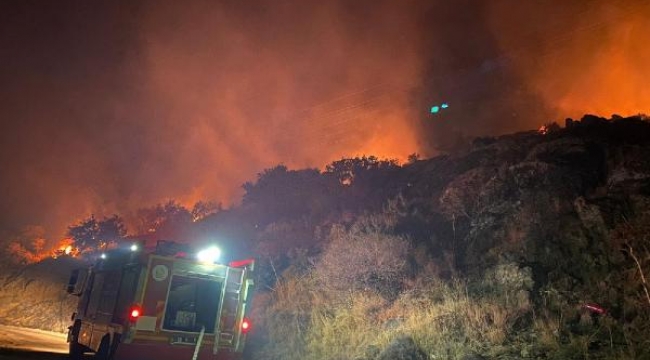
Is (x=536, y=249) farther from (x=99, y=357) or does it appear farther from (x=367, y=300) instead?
(x=99, y=357)

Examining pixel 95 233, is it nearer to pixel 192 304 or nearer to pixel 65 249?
pixel 65 249

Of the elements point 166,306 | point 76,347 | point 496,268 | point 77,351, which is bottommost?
point 77,351

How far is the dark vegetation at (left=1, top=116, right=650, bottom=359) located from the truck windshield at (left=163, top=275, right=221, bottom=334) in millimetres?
3196

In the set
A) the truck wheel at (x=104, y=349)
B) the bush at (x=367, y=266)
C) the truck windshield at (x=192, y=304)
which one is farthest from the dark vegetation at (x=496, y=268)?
the truck wheel at (x=104, y=349)

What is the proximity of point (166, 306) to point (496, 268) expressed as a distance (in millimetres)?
9570

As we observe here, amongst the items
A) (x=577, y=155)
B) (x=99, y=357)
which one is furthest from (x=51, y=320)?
(x=577, y=155)

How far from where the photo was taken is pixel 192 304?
1077cm

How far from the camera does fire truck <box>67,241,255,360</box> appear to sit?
8820 millimetres

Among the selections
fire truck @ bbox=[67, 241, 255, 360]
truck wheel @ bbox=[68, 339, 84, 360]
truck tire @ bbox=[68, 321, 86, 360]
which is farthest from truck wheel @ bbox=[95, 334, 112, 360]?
truck wheel @ bbox=[68, 339, 84, 360]

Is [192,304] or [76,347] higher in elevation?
[192,304]

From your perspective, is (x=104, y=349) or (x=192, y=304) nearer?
(x=104, y=349)

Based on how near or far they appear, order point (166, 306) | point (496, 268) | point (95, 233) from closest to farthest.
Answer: point (166, 306)
point (496, 268)
point (95, 233)

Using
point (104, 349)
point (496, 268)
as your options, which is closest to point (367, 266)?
point (496, 268)

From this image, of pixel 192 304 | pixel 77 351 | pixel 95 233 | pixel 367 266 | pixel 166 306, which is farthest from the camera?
pixel 95 233
